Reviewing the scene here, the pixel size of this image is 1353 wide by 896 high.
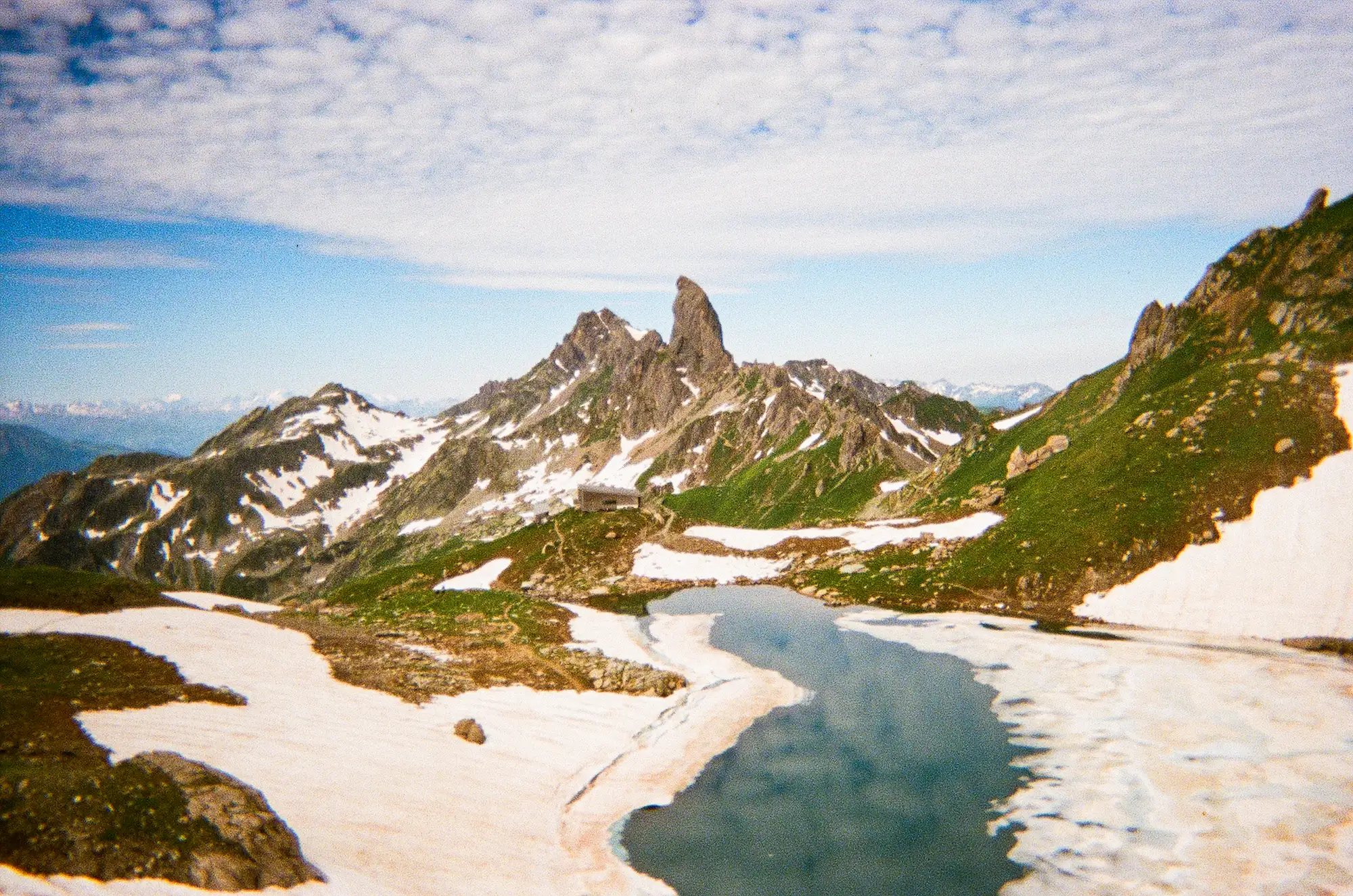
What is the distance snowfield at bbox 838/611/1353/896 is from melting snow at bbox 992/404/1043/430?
77.4 m

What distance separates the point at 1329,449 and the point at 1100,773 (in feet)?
163

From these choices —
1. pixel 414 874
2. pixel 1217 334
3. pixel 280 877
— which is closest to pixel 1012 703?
pixel 414 874

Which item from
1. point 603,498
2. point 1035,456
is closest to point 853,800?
point 1035,456

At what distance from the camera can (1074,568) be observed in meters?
62.5

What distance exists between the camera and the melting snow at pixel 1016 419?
12306 centimetres

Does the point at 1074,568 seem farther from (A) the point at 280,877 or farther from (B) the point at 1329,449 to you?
(A) the point at 280,877

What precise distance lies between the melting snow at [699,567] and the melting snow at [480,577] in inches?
727

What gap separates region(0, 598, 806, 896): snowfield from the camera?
2378cm

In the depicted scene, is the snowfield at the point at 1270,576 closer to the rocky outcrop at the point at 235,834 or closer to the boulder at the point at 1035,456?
the boulder at the point at 1035,456

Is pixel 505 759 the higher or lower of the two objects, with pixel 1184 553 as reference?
lower

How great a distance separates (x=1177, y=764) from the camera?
32.4 m

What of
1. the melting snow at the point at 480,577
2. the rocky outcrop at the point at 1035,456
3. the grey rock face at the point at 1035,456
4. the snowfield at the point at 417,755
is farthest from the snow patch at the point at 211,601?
the grey rock face at the point at 1035,456

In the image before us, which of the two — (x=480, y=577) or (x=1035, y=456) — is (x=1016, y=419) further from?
(x=480, y=577)

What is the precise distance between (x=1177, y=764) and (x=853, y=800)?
15731 mm
